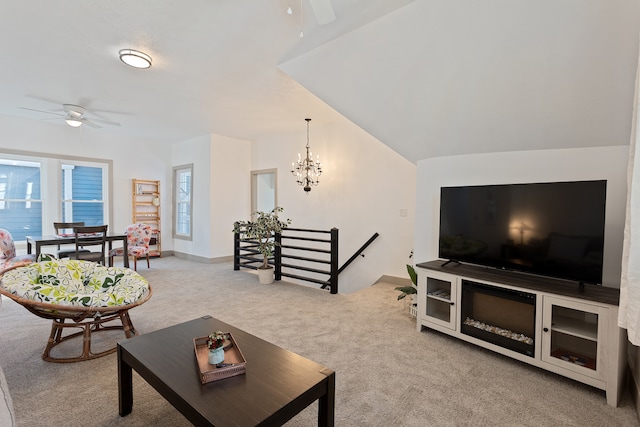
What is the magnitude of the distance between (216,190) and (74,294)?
13.6 ft

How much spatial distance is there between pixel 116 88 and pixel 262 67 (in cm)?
208

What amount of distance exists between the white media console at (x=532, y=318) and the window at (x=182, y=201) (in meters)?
5.63

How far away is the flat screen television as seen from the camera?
2160 mm

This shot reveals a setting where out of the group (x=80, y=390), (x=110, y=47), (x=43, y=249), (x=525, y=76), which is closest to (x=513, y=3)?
(x=525, y=76)

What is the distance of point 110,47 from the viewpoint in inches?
112

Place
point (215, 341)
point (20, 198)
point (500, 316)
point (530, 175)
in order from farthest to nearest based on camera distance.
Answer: point (20, 198) < point (530, 175) < point (500, 316) < point (215, 341)

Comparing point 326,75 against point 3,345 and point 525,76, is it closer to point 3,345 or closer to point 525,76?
point 525,76

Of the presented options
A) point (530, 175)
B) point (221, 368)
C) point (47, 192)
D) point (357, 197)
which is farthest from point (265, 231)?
point (47, 192)

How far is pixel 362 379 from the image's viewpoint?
217cm

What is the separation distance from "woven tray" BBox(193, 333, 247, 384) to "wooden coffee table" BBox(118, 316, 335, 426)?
0.08ft

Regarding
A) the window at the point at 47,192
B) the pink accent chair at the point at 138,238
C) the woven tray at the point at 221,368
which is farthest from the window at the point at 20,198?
the woven tray at the point at 221,368

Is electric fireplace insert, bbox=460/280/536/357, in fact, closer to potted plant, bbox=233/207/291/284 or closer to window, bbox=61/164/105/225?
potted plant, bbox=233/207/291/284

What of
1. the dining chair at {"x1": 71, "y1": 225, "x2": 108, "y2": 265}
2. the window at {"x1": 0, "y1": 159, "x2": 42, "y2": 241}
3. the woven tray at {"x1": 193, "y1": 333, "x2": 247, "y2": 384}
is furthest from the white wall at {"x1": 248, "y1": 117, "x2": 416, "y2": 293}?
the window at {"x1": 0, "y1": 159, "x2": 42, "y2": 241}

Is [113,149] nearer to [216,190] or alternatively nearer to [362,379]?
[216,190]
